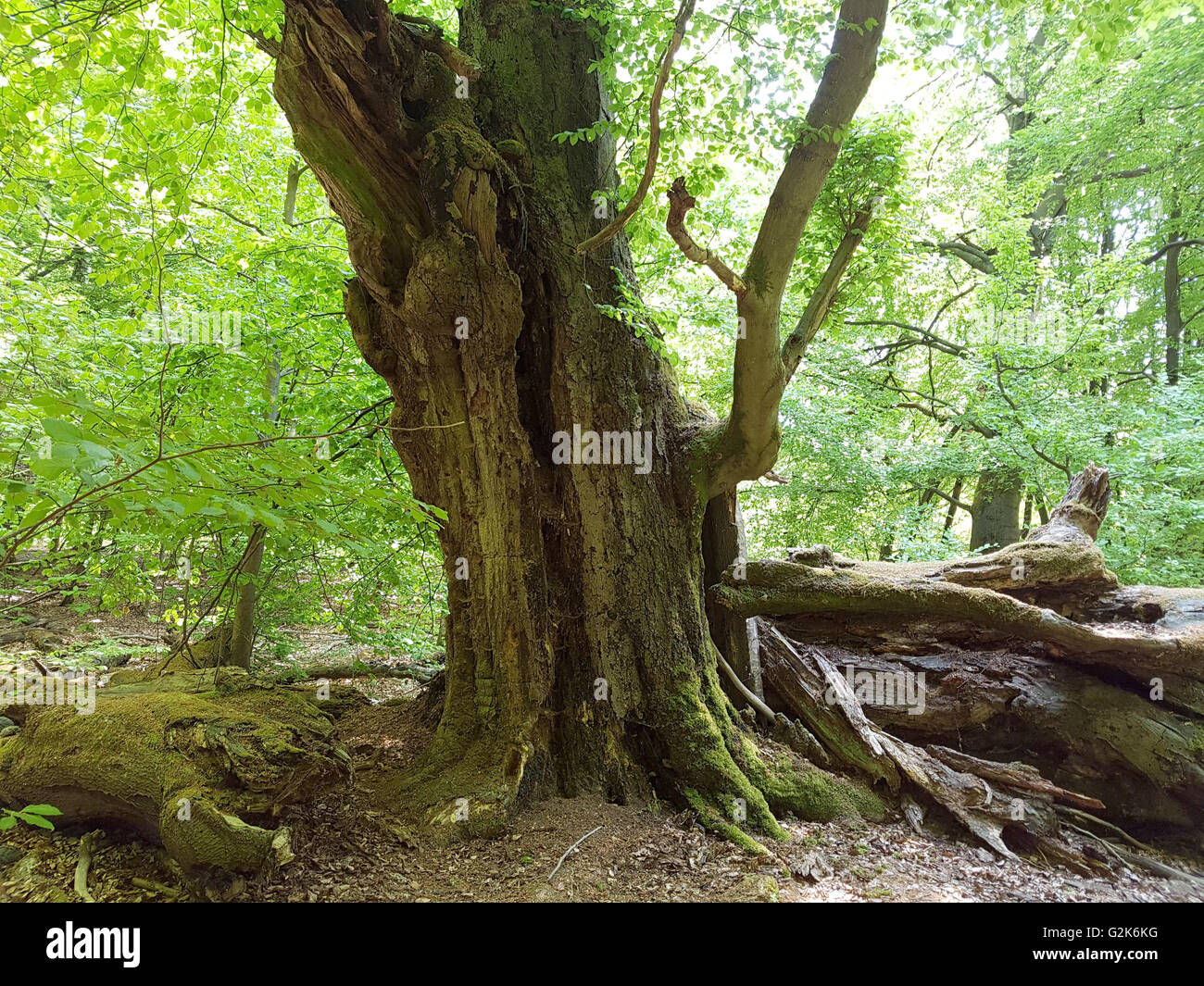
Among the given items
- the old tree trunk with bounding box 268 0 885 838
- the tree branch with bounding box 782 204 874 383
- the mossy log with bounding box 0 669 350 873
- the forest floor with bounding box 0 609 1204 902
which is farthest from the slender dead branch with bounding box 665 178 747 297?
the mossy log with bounding box 0 669 350 873

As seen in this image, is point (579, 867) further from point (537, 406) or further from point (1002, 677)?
point (1002, 677)

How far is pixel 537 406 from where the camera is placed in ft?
12.8

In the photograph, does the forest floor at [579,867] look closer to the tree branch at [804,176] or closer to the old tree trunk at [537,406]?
the old tree trunk at [537,406]

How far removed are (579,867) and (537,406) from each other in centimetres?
256

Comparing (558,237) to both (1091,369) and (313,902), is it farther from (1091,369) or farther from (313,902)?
(1091,369)

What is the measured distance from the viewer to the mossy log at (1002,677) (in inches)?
163

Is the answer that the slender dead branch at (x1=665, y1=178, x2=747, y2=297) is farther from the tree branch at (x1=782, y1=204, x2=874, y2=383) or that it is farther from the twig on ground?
the twig on ground

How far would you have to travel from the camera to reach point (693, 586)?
4082mm

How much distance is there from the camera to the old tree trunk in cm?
329

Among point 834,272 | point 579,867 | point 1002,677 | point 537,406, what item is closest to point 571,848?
point 579,867

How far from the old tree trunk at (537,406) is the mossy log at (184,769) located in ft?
2.35
